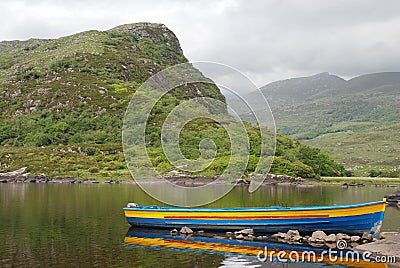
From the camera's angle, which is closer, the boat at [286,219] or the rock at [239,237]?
the boat at [286,219]

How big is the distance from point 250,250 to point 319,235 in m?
6.31

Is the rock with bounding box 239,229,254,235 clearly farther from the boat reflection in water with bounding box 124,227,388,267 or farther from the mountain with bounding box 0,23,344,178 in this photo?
the mountain with bounding box 0,23,344,178

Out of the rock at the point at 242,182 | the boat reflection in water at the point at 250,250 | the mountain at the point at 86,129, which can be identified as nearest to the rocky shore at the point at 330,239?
the boat reflection in water at the point at 250,250

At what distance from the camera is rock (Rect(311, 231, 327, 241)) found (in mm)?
37578

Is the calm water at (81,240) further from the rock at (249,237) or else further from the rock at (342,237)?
the rock at (342,237)

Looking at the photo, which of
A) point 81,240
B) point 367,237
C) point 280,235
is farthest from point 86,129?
point 367,237

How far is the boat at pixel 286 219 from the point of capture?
39.0m

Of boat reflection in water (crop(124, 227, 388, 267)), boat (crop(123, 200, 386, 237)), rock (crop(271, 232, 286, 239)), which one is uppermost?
boat (crop(123, 200, 386, 237))

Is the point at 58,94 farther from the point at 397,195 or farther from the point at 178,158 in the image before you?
the point at 397,195

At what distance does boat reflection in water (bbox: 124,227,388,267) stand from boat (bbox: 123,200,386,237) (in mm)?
1459

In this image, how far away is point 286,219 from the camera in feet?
131

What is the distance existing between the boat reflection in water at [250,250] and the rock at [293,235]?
1672 mm

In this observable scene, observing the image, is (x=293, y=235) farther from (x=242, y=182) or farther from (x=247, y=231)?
(x=242, y=182)

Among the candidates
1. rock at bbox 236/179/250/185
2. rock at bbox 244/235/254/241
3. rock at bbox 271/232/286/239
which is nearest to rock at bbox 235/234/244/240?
rock at bbox 244/235/254/241
